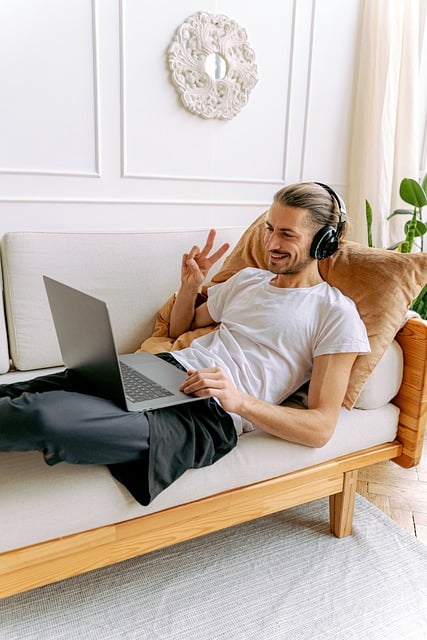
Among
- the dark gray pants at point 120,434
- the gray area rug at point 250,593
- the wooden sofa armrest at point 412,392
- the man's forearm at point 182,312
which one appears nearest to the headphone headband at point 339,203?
the wooden sofa armrest at point 412,392

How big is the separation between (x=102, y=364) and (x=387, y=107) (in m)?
2.31

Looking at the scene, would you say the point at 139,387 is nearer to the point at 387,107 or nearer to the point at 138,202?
the point at 138,202

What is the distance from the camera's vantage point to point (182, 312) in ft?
5.58

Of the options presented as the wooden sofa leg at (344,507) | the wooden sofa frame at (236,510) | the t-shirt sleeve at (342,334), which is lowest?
the wooden sofa leg at (344,507)

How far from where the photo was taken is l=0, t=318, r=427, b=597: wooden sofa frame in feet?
3.56

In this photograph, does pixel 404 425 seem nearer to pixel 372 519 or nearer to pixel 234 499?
pixel 372 519

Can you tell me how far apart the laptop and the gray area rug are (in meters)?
0.55

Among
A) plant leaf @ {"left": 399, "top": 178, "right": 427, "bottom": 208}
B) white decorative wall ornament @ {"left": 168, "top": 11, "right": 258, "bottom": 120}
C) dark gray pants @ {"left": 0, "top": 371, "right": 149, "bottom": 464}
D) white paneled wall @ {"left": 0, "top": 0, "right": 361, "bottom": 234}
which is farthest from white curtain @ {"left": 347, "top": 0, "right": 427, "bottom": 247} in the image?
dark gray pants @ {"left": 0, "top": 371, "right": 149, "bottom": 464}

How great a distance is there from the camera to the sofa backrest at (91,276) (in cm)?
166

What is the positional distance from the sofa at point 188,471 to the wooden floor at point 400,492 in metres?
0.21

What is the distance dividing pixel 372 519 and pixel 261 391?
0.65 metres

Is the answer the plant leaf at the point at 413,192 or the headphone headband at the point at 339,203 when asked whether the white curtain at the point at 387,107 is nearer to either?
the plant leaf at the point at 413,192

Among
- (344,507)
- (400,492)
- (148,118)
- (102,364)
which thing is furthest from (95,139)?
(400,492)

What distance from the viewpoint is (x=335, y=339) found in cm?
129
